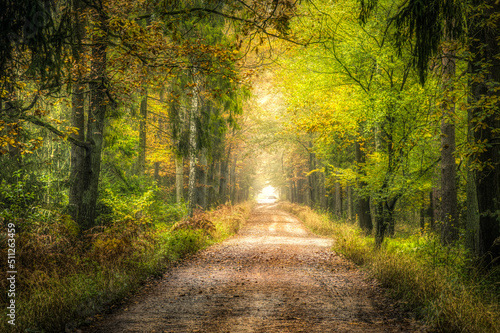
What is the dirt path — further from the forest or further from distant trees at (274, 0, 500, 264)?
distant trees at (274, 0, 500, 264)

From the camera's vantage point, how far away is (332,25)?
36.1 feet

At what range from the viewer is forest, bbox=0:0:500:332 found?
15.1 ft

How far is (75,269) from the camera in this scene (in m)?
6.80

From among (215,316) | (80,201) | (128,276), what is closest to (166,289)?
(128,276)

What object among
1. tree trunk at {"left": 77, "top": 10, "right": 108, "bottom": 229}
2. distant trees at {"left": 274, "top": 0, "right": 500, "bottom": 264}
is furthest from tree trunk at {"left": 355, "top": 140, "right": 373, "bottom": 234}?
tree trunk at {"left": 77, "top": 10, "right": 108, "bottom": 229}

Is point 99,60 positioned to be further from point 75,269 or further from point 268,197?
point 268,197

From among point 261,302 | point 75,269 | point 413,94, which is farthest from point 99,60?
point 413,94

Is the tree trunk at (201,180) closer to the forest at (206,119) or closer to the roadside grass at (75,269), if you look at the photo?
the forest at (206,119)

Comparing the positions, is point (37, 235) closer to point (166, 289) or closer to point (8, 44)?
point (166, 289)

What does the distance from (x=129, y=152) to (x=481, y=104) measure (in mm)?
11170

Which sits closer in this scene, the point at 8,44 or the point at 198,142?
the point at 8,44

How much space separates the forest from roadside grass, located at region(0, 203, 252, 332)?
1.3 inches

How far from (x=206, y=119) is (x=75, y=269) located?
609cm

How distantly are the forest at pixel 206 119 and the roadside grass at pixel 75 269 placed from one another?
3 cm
